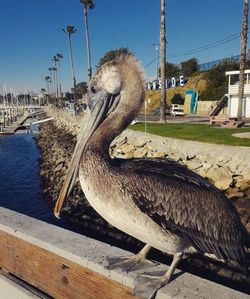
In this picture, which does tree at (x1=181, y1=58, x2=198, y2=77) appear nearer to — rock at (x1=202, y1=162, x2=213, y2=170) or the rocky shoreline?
the rocky shoreline

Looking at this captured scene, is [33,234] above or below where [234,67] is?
below

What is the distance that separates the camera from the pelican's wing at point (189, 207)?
2938 millimetres

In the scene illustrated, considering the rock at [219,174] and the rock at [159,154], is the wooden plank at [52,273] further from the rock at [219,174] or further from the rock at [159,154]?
the rock at [159,154]

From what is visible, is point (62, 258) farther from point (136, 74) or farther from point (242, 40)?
point (242, 40)

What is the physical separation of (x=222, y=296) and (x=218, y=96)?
4612 centimetres

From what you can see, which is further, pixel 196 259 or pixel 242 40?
pixel 242 40

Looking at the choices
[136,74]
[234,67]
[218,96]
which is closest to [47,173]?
[136,74]

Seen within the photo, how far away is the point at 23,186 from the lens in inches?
679

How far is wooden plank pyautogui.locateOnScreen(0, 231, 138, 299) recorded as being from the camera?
3.40 metres

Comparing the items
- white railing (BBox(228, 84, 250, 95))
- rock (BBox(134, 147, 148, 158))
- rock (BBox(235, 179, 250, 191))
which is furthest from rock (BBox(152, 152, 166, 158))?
white railing (BBox(228, 84, 250, 95))

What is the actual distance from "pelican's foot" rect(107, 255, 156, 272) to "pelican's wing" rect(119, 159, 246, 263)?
0.72 metres

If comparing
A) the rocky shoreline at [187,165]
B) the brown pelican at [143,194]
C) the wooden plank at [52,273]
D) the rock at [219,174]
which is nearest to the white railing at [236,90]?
the rocky shoreline at [187,165]

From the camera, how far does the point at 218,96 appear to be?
153 feet

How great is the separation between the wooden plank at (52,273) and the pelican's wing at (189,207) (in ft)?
2.82
